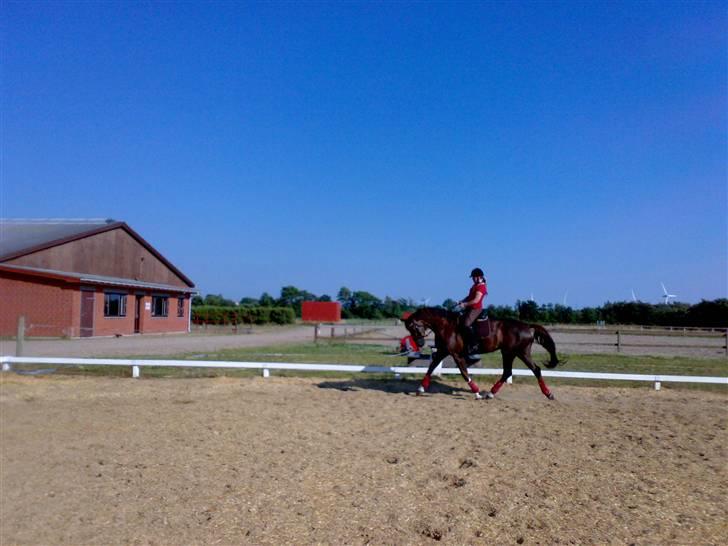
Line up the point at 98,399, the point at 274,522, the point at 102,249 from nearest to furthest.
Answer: the point at 274,522
the point at 98,399
the point at 102,249

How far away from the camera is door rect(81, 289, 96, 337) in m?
30.0

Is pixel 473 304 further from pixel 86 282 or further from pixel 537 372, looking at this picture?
pixel 86 282

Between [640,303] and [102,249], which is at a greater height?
[102,249]

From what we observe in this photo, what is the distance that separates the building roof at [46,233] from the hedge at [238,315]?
Answer: 37.5 feet

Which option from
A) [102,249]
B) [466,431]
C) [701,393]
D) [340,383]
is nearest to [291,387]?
[340,383]

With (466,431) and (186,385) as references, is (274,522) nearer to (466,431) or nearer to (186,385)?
(466,431)

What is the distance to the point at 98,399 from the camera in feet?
35.2

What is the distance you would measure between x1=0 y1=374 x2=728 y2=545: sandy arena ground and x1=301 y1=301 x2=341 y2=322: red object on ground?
56.8m

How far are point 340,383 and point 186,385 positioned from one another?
329 centimetres

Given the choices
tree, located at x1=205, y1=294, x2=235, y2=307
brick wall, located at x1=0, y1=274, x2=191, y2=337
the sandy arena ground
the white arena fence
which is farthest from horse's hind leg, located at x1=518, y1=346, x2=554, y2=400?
tree, located at x1=205, y1=294, x2=235, y2=307

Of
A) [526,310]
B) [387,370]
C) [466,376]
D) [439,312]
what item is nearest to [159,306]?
[526,310]

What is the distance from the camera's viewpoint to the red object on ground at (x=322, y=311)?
67.4 metres

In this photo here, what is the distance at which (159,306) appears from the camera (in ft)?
126

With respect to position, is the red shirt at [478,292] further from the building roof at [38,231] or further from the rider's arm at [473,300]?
the building roof at [38,231]
